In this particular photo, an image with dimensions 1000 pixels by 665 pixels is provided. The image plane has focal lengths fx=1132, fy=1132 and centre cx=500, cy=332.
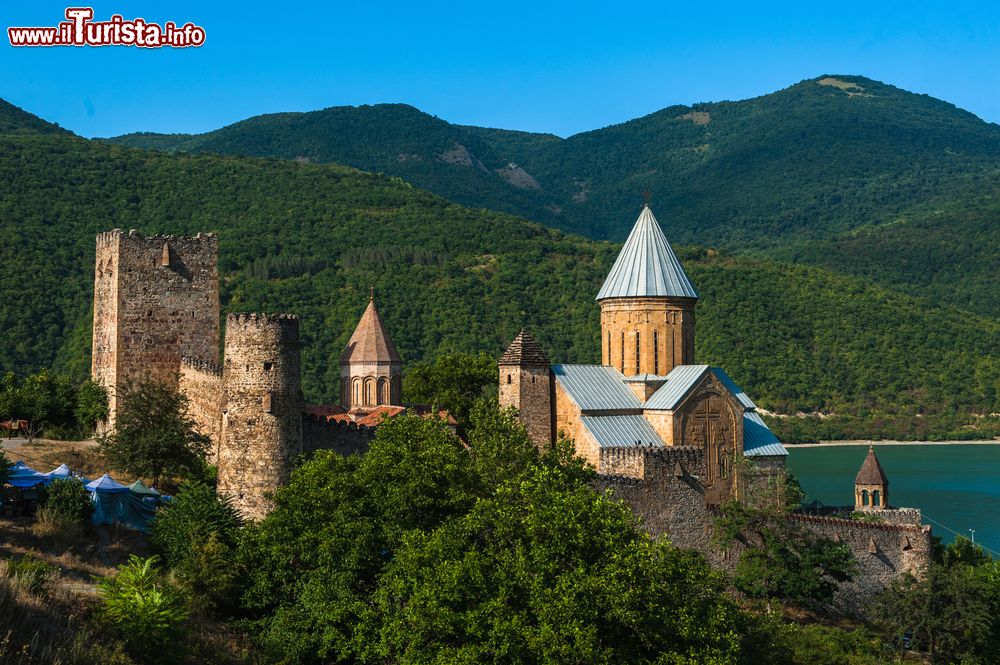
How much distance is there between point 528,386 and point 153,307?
338 inches

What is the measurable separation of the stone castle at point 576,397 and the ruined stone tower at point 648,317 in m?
0.04

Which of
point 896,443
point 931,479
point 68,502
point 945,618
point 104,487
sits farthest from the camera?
point 896,443

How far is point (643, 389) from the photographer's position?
28.0m

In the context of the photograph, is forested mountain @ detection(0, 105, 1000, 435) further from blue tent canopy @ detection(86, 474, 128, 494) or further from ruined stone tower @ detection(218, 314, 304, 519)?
ruined stone tower @ detection(218, 314, 304, 519)

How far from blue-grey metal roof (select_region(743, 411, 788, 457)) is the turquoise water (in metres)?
15.0

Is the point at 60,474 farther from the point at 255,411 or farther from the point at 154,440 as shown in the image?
the point at 255,411

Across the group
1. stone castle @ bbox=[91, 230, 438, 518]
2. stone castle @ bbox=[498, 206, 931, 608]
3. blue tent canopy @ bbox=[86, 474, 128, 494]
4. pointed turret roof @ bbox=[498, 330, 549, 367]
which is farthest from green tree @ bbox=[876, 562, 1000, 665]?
blue tent canopy @ bbox=[86, 474, 128, 494]

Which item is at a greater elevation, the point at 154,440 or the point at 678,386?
the point at 678,386

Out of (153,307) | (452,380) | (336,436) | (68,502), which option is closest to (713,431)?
(336,436)

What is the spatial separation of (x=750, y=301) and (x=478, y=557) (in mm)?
59233

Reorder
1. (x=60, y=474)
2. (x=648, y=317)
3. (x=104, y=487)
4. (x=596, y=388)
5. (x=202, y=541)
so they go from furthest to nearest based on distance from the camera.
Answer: (x=648, y=317) < (x=596, y=388) < (x=60, y=474) < (x=104, y=487) < (x=202, y=541)

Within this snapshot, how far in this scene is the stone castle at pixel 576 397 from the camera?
62.2 feet

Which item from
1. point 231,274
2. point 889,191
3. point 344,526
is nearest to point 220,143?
point 889,191

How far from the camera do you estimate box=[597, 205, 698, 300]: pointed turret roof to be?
95.6ft
